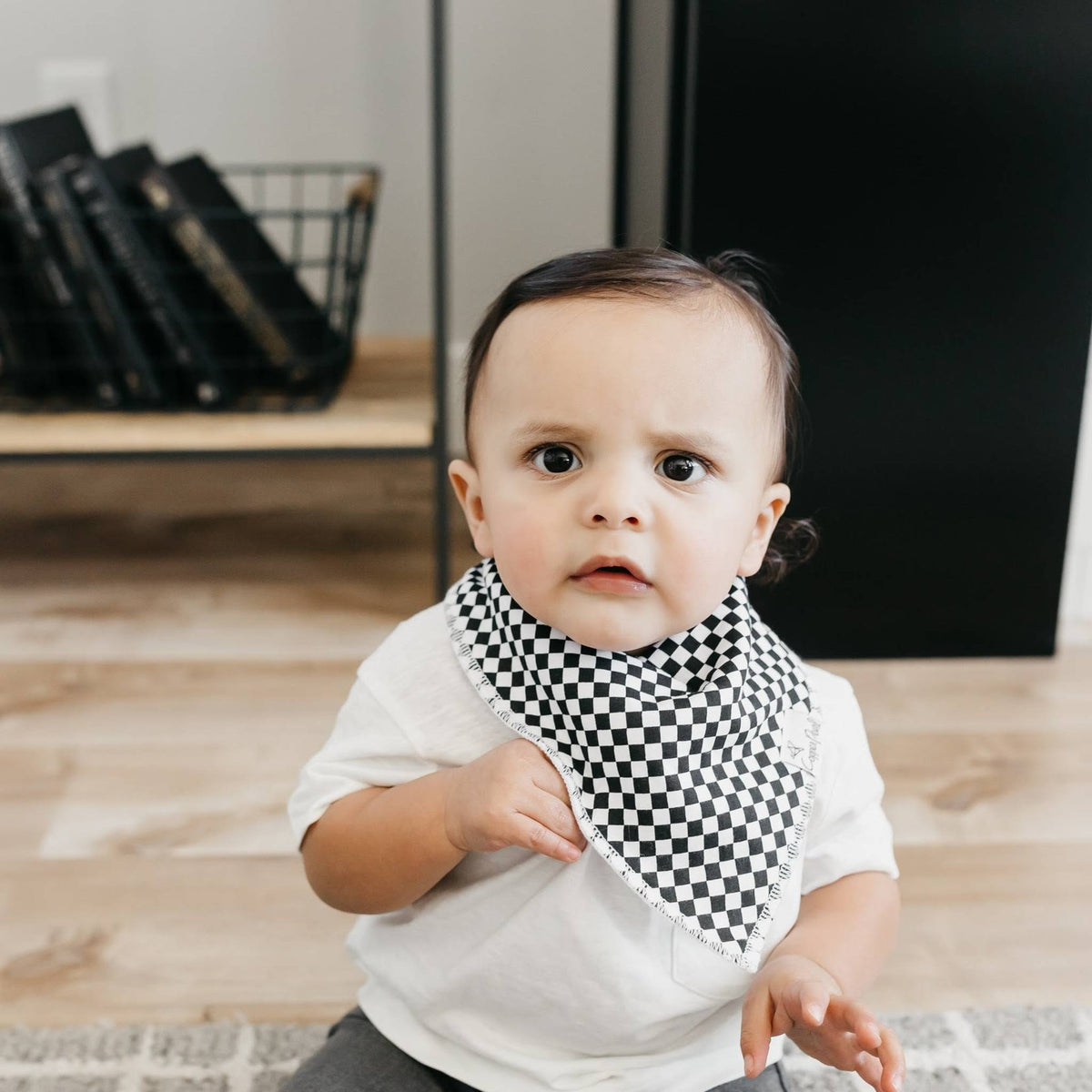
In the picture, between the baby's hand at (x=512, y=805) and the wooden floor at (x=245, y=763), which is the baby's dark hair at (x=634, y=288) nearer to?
the baby's hand at (x=512, y=805)

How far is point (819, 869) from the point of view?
25.9 inches

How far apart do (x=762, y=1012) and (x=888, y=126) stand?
2.70 feet

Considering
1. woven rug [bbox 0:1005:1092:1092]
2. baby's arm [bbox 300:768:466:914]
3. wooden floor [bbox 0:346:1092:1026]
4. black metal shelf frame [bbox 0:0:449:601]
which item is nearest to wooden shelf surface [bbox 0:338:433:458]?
black metal shelf frame [bbox 0:0:449:601]

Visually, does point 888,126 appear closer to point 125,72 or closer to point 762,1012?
point 762,1012

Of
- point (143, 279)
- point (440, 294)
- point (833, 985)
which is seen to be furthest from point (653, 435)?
point (143, 279)

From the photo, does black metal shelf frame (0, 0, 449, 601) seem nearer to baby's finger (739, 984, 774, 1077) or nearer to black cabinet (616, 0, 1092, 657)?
black cabinet (616, 0, 1092, 657)

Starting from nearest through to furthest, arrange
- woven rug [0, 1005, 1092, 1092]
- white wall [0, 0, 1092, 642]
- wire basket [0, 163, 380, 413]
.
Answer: woven rug [0, 1005, 1092, 1092] < wire basket [0, 163, 380, 413] < white wall [0, 0, 1092, 642]

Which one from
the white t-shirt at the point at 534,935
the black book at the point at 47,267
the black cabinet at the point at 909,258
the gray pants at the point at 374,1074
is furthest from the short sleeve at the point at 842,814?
the black book at the point at 47,267

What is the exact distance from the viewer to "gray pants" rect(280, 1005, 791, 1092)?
66 cm

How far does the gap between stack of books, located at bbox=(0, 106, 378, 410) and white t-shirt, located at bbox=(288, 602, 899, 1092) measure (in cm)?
82

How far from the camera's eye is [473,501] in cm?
63

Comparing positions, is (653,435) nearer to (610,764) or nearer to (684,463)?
(684,463)

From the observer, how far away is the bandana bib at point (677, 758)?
1.94ft

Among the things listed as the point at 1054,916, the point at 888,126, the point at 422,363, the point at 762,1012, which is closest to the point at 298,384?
the point at 422,363
